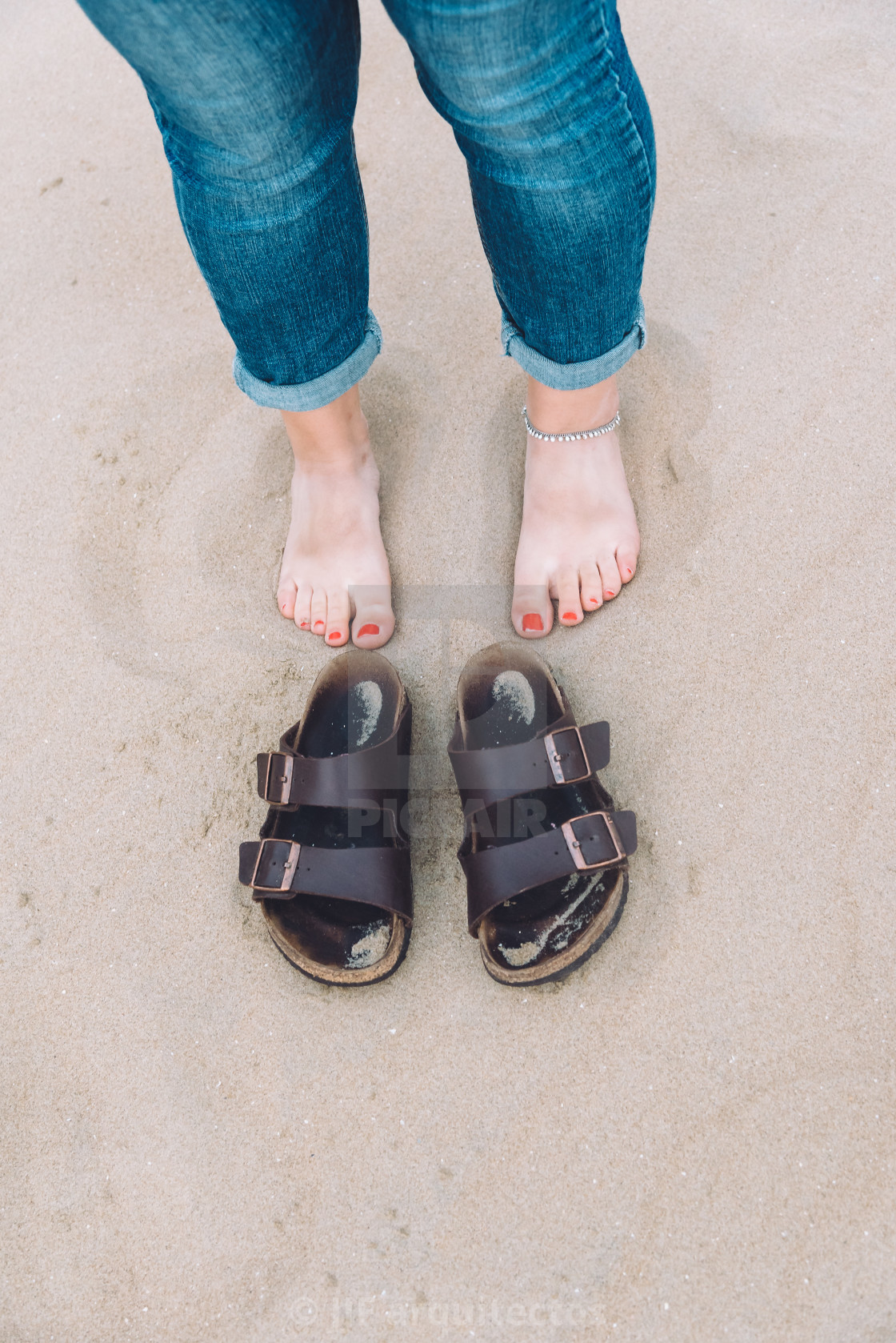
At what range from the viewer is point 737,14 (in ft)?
5.32

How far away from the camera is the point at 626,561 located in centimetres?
120

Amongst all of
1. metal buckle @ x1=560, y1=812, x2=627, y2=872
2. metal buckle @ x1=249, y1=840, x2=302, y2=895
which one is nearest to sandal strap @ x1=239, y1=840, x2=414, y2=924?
metal buckle @ x1=249, y1=840, x2=302, y2=895

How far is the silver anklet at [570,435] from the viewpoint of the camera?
115cm

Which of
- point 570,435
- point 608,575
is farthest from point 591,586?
point 570,435

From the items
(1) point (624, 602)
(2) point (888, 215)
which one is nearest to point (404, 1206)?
(1) point (624, 602)

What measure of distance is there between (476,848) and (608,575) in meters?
0.45

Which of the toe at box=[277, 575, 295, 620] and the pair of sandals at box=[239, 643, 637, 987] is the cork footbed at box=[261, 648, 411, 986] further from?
the toe at box=[277, 575, 295, 620]

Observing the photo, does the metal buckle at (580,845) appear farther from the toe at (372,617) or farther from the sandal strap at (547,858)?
the toe at (372,617)

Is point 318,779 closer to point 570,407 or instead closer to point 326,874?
point 326,874

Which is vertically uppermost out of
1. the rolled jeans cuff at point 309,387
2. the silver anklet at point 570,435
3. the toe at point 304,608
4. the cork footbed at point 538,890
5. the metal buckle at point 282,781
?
the rolled jeans cuff at point 309,387

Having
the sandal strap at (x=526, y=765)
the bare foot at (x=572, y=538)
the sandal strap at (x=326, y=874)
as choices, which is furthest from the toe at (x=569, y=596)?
the sandal strap at (x=326, y=874)

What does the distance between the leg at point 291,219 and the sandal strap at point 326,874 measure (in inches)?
13.7

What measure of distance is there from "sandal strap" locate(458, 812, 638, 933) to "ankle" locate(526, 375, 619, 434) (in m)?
0.54

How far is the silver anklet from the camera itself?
1.15 metres
